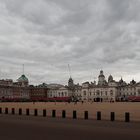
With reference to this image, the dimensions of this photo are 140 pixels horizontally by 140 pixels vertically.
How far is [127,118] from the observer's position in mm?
26125

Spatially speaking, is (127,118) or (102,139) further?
(127,118)

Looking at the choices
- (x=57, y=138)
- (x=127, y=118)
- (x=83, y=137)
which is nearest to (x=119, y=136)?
(x=83, y=137)

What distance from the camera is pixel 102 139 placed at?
603 inches

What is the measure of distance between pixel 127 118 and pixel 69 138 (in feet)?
37.4

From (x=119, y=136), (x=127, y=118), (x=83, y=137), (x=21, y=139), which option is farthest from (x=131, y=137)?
(x=127, y=118)

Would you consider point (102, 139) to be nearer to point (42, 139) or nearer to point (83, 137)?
point (83, 137)

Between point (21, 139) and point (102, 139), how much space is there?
342cm

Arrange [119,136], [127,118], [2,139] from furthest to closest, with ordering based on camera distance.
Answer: [127,118], [119,136], [2,139]

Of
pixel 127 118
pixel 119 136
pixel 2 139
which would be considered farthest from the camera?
pixel 127 118

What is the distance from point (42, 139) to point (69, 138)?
46.5 inches

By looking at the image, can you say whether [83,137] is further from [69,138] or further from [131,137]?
[131,137]

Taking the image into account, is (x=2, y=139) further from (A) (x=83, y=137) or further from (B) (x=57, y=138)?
(A) (x=83, y=137)

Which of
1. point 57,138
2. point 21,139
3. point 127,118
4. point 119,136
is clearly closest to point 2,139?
point 21,139

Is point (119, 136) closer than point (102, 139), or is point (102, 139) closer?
point (102, 139)
